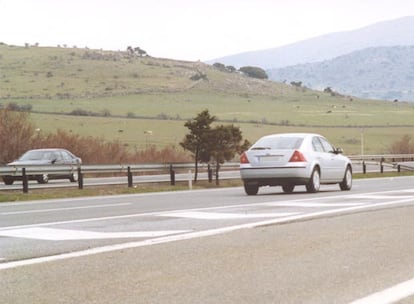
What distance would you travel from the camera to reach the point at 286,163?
21.1m

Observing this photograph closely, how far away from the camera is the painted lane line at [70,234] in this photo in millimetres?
11469

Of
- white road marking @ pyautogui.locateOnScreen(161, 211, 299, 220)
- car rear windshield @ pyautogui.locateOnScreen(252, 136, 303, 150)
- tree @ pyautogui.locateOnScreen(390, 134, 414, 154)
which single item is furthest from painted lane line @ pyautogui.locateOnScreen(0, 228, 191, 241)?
tree @ pyautogui.locateOnScreen(390, 134, 414, 154)

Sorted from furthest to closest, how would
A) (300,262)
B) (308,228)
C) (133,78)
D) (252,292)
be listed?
(133,78)
(308,228)
(300,262)
(252,292)

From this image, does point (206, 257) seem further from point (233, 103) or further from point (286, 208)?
point (233, 103)

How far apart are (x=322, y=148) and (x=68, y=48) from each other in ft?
446

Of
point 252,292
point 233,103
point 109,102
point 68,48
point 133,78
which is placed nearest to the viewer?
point 252,292

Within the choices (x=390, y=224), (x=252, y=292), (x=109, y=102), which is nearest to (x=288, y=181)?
(x=390, y=224)

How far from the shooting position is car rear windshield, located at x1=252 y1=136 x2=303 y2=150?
2155 centimetres

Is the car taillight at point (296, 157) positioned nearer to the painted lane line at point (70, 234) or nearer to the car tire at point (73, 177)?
the painted lane line at point (70, 234)

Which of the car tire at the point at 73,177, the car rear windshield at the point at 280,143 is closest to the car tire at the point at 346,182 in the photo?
the car rear windshield at the point at 280,143

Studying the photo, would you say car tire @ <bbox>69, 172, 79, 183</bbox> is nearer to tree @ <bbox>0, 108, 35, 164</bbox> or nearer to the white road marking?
tree @ <bbox>0, 108, 35, 164</bbox>

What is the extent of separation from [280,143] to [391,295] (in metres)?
14.4

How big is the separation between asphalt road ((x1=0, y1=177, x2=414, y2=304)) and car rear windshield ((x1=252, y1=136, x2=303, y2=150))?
554 cm

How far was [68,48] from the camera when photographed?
506 ft
